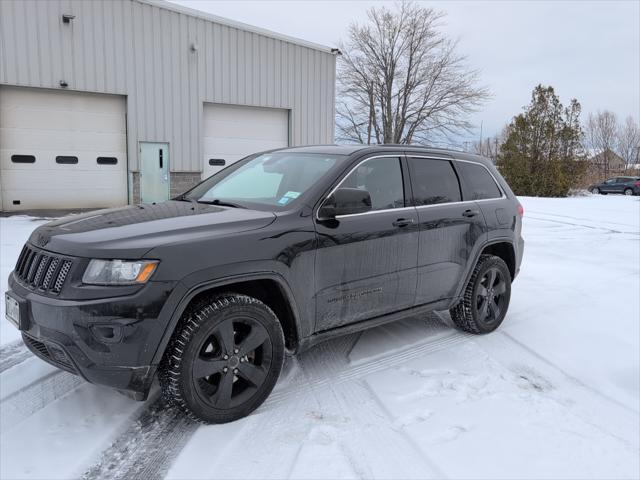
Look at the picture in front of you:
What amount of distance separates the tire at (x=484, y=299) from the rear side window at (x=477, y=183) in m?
0.60

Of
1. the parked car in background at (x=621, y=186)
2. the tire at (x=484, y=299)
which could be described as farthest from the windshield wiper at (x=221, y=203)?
the parked car in background at (x=621, y=186)

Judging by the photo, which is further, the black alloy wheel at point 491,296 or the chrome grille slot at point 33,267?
the black alloy wheel at point 491,296

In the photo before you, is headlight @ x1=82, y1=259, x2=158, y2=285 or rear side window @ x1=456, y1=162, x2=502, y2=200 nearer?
headlight @ x1=82, y1=259, x2=158, y2=285

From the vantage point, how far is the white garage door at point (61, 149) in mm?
13172

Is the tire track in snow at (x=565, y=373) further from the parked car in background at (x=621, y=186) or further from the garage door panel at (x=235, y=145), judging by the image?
the parked car in background at (x=621, y=186)

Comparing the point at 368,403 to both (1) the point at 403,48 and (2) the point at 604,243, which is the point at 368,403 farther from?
(1) the point at 403,48

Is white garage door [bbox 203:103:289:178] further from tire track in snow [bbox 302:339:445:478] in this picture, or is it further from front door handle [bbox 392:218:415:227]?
tire track in snow [bbox 302:339:445:478]

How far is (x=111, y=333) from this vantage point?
2779 mm

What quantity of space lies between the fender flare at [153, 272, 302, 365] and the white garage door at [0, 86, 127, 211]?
40.8 feet

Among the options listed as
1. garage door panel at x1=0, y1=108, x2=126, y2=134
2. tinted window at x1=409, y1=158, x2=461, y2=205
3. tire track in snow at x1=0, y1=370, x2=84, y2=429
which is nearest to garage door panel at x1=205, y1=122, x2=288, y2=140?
garage door panel at x1=0, y1=108, x2=126, y2=134

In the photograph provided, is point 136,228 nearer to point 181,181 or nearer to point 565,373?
point 565,373

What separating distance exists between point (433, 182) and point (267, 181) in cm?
146

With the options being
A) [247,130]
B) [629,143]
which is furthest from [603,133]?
[247,130]

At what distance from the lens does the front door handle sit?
13.3 feet
